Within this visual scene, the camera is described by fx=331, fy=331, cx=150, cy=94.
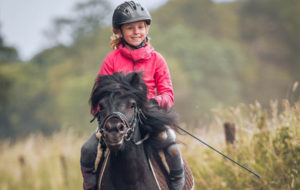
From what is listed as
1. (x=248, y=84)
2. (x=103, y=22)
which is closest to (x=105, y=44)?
(x=103, y=22)

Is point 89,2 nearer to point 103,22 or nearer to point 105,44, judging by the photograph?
point 103,22

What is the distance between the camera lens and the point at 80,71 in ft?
144

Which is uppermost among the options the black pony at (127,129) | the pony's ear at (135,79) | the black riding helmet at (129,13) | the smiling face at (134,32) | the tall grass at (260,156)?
the black riding helmet at (129,13)

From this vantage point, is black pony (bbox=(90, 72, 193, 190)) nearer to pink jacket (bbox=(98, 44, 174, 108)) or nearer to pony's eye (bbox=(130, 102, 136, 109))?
pony's eye (bbox=(130, 102, 136, 109))

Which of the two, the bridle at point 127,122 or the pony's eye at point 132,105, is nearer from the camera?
the bridle at point 127,122

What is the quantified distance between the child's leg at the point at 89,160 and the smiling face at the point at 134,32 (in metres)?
1.18

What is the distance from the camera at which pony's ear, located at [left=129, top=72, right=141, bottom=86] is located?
Result: 3169mm

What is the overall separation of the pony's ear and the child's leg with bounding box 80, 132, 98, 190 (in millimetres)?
789

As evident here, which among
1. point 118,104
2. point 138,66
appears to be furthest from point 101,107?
point 138,66

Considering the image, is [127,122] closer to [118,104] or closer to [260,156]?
[118,104]

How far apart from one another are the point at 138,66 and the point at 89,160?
118cm

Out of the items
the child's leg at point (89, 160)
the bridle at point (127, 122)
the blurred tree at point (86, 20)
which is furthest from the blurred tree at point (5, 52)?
the bridle at point (127, 122)

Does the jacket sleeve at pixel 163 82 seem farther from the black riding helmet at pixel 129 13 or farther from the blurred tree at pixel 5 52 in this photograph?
the blurred tree at pixel 5 52

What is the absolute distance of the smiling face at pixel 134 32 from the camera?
3.81 meters
